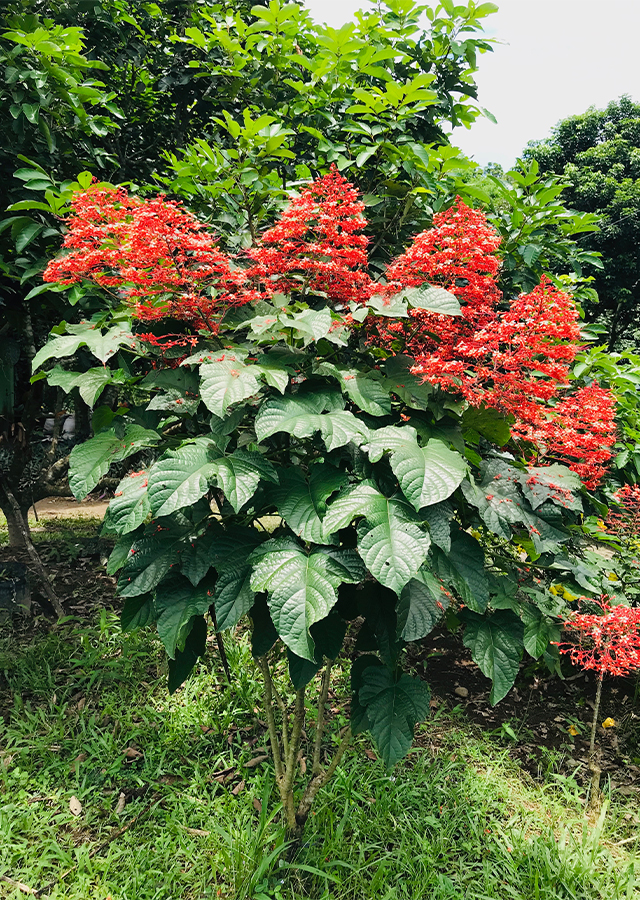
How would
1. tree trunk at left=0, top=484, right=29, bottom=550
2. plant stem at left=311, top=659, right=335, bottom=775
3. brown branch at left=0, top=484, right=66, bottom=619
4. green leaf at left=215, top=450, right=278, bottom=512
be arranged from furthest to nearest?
tree trunk at left=0, top=484, right=29, bottom=550, brown branch at left=0, top=484, right=66, bottom=619, plant stem at left=311, top=659, right=335, bottom=775, green leaf at left=215, top=450, right=278, bottom=512

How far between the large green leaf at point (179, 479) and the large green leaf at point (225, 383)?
0.44 feet

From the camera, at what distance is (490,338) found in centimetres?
129

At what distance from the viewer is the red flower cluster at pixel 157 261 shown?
4.37ft

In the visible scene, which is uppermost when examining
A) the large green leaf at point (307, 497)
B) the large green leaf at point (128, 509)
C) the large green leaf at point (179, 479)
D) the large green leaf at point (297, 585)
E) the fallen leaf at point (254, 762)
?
the large green leaf at point (179, 479)

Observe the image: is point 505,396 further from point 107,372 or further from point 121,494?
point 107,372

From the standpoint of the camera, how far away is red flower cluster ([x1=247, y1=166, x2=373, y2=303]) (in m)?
1.38

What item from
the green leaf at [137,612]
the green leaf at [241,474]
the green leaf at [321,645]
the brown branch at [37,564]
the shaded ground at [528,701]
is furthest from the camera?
the brown branch at [37,564]

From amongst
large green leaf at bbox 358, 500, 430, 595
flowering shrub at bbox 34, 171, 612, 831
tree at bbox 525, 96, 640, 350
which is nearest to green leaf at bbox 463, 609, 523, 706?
flowering shrub at bbox 34, 171, 612, 831

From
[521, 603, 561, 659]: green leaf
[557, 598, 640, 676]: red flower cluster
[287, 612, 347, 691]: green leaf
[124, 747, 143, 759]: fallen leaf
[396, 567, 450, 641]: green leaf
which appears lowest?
[124, 747, 143, 759]: fallen leaf

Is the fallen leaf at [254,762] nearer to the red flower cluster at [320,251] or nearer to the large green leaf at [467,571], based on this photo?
the large green leaf at [467,571]

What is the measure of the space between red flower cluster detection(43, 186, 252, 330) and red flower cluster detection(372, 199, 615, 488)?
0.47m

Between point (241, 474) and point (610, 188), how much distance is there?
15561mm

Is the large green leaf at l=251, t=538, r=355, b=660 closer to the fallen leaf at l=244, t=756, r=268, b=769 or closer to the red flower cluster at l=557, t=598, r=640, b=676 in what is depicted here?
the red flower cluster at l=557, t=598, r=640, b=676

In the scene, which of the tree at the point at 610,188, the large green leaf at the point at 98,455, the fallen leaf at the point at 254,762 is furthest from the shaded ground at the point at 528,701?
the tree at the point at 610,188
